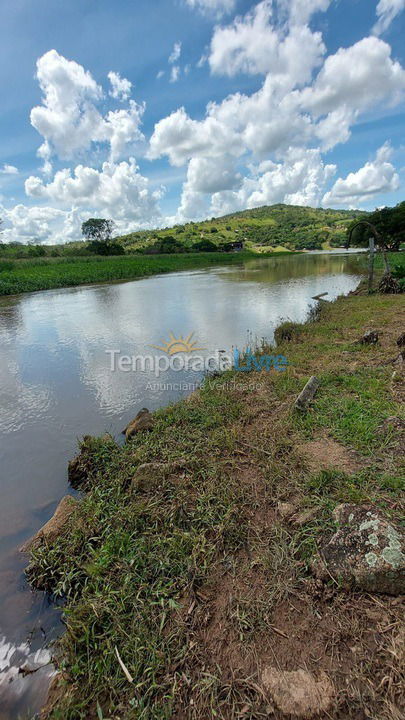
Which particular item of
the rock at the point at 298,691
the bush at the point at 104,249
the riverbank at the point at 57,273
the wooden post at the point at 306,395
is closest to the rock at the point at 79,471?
the rock at the point at 298,691

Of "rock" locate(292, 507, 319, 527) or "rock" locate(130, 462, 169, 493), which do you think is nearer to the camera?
"rock" locate(292, 507, 319, 527)

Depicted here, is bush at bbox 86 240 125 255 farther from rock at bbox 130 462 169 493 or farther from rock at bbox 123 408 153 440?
rock at bbox 130 462 169 493

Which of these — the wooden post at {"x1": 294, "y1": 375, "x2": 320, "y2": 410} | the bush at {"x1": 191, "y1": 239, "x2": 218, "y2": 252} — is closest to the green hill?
the bush at {"x1": 191, "y1": 239, "x2": 218, "y2": 252}

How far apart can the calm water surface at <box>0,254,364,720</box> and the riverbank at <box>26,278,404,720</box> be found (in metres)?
0.33

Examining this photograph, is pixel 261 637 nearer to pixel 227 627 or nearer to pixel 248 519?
pixel 227 627

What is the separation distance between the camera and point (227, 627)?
1981 millimetres

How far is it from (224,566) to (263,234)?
4951 inches

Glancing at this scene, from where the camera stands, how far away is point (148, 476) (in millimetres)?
3293

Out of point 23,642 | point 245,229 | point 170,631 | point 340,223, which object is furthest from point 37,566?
point 340,223

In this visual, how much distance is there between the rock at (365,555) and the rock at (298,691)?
1.92 ft

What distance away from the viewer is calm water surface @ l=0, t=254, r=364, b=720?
234 cm

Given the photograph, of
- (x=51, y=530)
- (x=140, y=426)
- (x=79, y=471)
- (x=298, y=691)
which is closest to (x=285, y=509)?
(x=298, y=691)

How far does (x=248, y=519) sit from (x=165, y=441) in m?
1.58

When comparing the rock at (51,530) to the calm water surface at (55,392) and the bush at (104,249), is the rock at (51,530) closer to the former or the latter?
the calm water surface at (55,392)
